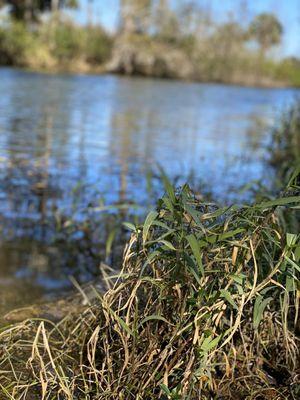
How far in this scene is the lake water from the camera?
11.6 ft

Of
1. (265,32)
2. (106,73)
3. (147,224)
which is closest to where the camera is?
(147,224)

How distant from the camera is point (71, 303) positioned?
2.62 m

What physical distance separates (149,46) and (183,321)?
153 ft

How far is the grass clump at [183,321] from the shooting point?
161 cm

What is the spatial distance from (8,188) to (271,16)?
6608 centimetres

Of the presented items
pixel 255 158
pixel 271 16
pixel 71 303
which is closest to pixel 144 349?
pixel 71 303

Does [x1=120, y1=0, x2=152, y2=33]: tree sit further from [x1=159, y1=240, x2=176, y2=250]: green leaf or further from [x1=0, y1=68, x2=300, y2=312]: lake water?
[x1=159, y1=240, x2=176, y2=250]: green leaf

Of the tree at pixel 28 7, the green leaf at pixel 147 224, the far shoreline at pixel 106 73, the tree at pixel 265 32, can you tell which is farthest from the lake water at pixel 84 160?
the tree at pixel 265 32

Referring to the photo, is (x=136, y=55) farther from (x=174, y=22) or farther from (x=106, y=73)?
(x=174, y=22)

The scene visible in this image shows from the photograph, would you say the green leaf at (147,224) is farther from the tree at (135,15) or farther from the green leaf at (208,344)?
the tree at (135,15)

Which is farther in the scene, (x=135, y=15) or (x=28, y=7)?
(x=135, y=15)

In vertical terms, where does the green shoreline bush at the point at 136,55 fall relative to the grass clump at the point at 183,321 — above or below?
above

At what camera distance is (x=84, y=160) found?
6578 millimetres

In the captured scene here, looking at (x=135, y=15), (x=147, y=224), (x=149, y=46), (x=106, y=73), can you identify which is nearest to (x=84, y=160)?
(x=147, y=224)
